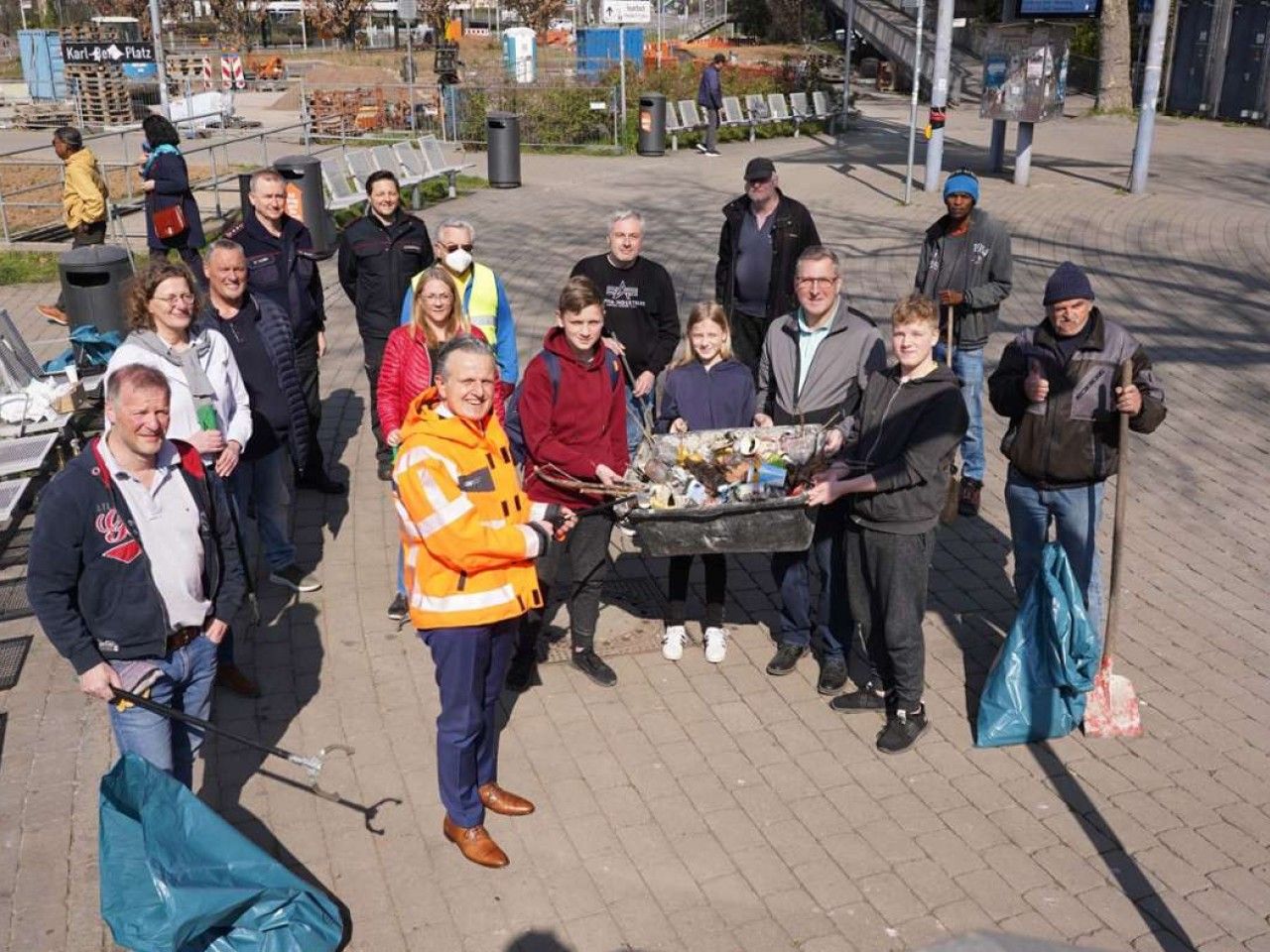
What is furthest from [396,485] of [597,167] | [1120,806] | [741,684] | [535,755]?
→ [597,167]

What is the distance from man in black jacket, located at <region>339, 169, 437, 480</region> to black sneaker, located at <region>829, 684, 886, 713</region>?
3.74m

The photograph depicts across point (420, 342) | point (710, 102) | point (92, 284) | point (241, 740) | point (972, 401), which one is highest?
point (710, 102)

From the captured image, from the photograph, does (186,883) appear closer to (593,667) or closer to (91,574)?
(91,574)

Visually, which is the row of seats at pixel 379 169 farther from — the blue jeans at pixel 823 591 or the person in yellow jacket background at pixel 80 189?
the blue jeans at pixel 823 591

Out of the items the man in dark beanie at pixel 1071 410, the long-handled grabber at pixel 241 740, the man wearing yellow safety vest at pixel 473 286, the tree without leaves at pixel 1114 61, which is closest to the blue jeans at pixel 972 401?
the man in dark beanie at pixel 1071 410

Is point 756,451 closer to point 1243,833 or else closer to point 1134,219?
point 1243,833

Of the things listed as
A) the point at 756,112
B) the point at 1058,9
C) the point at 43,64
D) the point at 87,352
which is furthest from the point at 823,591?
the point at 43,64

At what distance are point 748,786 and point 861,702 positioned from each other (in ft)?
2.69

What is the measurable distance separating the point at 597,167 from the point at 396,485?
19.1 m

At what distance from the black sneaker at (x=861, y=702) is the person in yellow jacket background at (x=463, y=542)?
1.81m

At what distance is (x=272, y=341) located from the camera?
6.58 metres

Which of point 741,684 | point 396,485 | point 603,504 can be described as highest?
point 396,485

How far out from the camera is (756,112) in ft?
87.2

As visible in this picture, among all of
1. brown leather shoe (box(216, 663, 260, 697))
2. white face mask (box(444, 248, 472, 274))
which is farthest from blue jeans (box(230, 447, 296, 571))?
white face mask (box(444, 248, 472, 274))
